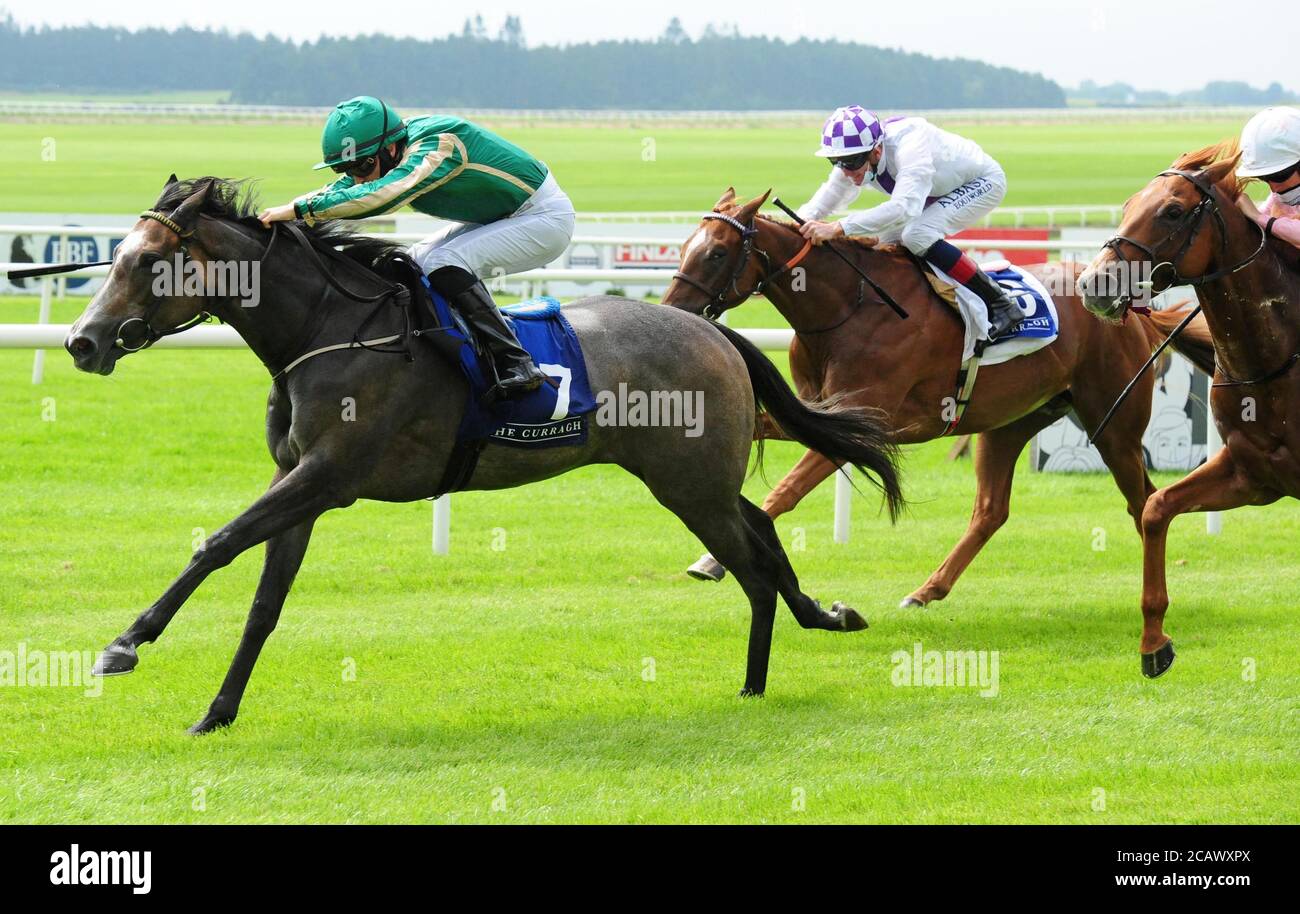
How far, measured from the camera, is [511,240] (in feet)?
17.1

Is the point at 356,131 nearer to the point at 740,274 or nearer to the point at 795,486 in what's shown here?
the point at 740,274

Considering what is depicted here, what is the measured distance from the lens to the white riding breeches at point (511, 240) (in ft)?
16.8

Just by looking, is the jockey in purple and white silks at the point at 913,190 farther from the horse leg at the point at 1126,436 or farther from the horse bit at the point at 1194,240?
the horse bit at the point at 1194,240

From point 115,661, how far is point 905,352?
3509 millimetres

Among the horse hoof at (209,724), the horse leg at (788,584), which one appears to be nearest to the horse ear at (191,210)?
the horse hoof at (209,724)

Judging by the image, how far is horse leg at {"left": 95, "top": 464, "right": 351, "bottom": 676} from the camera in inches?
170

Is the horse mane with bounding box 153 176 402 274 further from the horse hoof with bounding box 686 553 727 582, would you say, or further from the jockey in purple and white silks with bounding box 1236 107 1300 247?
the jockey in purple and white silks with bounding box 1236 107 1300 247

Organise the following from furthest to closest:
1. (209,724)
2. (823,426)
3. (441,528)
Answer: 1. (441,528)
2. (823,426)
3. (209,724)

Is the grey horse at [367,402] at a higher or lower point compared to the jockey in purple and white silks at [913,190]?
lower

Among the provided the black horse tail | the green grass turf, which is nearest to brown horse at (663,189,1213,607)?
the black horse tail

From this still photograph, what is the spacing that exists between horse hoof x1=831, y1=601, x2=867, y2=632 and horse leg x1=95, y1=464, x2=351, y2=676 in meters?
1.97

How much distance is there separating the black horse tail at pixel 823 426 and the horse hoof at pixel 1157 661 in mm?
990

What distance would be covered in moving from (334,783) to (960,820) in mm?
1624

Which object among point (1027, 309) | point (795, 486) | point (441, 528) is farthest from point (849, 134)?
point (441, 528)
